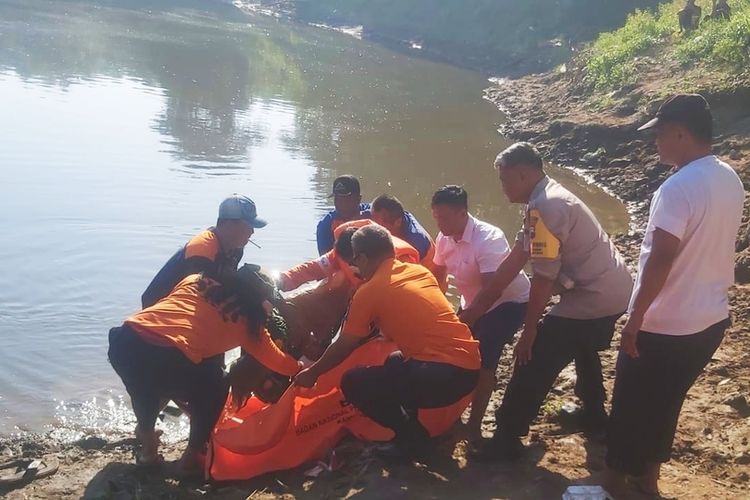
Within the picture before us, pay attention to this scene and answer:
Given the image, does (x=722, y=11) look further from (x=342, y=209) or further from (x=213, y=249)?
(x=213, y=249)

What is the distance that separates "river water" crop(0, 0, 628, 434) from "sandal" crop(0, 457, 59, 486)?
2.85 ft

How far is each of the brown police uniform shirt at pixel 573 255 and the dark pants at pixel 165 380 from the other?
6.27 ft

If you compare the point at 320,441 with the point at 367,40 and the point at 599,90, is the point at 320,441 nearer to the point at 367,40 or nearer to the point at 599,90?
the point at 599,90

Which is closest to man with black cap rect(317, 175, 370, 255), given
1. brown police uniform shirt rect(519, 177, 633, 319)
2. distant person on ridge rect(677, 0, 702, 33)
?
brown police uniform shirt rect(519, 177, 633, 319)

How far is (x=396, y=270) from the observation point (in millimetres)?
4363

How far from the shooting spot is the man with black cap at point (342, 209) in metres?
6.12

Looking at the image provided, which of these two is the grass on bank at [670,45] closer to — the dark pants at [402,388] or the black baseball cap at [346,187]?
the black baseball cap at [346,187]

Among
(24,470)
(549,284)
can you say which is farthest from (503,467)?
(24,470)

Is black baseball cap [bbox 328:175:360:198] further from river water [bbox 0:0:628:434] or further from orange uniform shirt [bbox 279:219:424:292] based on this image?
river water [bbox 0:0:628:434]

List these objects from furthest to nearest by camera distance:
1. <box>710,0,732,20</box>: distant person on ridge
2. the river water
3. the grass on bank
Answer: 1. <box>710,0,732,20</box>: distant person on ridge
2. the grass on bank
3. the river water

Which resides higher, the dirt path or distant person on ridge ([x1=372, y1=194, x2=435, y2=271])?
distant person on ridge ([x1=372, y1=194, x2=435, y2=271])

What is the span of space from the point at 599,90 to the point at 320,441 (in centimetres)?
1679

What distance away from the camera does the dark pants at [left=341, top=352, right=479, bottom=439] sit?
14.0 ft

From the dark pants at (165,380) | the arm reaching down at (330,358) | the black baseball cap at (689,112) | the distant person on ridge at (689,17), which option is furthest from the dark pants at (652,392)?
the distant person on ridge at (689,17)
